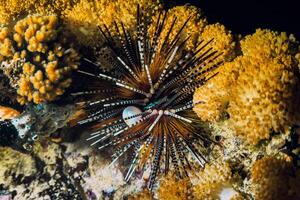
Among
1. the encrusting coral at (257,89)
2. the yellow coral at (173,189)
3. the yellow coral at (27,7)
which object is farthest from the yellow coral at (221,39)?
the yellow coral at (27,7)

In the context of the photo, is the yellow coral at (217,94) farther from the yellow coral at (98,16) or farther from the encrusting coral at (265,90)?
the yellow coral at (98,16)

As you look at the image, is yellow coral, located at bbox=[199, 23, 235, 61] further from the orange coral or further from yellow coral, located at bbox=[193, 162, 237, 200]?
the orange coral

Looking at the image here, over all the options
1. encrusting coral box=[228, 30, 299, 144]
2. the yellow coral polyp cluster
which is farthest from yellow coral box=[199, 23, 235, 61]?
the yellow coral polyp cluster

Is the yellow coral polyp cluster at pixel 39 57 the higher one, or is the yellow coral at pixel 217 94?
the yellow coral at pixel 217 94

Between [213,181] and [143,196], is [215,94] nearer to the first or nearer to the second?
[213,181]

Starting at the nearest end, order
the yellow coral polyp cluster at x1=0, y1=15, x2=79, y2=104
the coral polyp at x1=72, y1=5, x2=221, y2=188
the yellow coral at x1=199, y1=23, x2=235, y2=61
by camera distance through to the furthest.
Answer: the coral polyp at x1=72, y1=5, x2=221, y2=188 → the yellow coral at x1=199, y1=23, x2=235, y2=61 → the yellow coral polyp cluster at x1=0, y1=15, x2=79, y2=104
